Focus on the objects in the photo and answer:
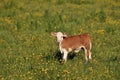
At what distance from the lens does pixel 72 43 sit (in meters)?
13.8

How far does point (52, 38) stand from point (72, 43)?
395 centimetres

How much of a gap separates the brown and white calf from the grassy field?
1.19 feet

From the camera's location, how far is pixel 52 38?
57.9 ft

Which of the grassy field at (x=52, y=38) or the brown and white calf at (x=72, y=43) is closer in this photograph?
the grassy field at (x=52, y=38)

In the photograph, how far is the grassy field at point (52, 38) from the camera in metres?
12.2

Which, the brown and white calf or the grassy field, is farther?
the brown and white calf

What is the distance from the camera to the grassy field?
12.2 meters

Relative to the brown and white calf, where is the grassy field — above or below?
below

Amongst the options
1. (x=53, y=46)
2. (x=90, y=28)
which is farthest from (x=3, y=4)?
(x=53, y=46)

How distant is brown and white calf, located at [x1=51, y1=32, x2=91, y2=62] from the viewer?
13.7 m

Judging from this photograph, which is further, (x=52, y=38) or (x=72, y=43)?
(x=52, y=38)

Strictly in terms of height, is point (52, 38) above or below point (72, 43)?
below

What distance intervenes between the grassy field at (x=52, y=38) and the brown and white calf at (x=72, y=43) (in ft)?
1.19

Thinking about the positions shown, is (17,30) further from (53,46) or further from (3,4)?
(3,4)
